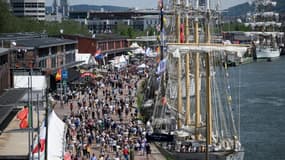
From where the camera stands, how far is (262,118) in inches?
2361

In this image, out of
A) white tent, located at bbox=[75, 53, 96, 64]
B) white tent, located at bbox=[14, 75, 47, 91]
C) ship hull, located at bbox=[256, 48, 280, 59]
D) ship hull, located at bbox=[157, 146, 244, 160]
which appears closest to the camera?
ship hull, located at bbox=[157, 146, 244, 160]

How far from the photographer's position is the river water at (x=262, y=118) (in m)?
45.5

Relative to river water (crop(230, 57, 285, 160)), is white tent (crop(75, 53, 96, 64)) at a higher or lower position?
higher

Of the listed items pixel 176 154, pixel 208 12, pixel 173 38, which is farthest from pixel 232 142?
pixel 173 38

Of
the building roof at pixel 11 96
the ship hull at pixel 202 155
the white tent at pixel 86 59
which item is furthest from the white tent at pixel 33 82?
the white tent at pixel 86 59

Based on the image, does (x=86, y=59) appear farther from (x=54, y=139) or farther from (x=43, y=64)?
(x=54, y=139)

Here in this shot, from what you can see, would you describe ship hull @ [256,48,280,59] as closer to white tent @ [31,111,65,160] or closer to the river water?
the river water

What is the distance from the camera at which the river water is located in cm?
4547

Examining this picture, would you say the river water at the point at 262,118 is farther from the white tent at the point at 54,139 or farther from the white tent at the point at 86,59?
the white tent at the point at 54,139

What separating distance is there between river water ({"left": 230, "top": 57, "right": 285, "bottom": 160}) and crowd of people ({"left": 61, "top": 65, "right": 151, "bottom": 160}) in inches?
282

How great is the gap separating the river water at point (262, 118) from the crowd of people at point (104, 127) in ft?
23.5

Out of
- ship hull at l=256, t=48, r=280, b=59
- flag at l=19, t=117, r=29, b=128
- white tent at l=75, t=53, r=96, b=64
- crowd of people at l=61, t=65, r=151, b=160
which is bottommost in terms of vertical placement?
ship hull at l=256, t=48, r=280, b=59

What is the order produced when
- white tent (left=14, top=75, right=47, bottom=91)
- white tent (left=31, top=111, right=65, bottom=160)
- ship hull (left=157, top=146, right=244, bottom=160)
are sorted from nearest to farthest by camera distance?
white tent (left=31, top=111, right=65, bottom=160), ship hull (left=157, top=146, right=244, bottom=160), white tent (left=14, top=75, right=47, bottom=91)

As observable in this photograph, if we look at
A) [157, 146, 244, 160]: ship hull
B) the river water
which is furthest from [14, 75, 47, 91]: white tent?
the river water
